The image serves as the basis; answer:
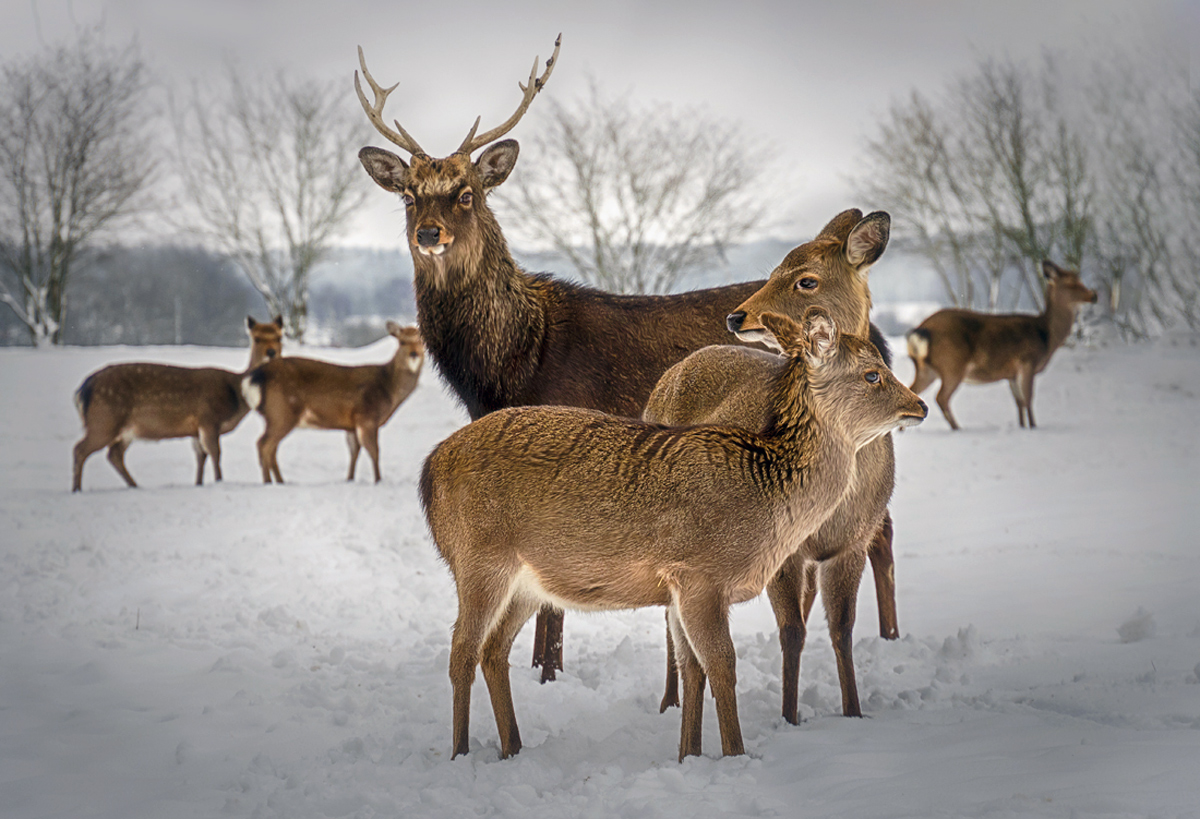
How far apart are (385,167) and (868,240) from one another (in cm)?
213

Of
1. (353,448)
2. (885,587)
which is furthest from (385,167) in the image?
(353,448)

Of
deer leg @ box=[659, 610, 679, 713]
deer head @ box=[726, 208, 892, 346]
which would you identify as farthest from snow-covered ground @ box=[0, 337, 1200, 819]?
deer head @ box=[726, 208, 892, 346]

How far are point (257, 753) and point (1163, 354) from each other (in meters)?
12.6

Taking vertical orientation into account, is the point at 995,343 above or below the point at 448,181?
below

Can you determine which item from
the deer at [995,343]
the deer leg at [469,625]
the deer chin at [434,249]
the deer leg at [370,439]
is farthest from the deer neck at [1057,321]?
the deer leg at [469,625]

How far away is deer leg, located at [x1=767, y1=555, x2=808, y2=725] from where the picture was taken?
3.30 meters

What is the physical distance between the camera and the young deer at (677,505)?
281 centimetres

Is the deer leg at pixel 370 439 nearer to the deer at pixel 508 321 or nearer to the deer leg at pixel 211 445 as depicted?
the deer leg at pixel 211 445

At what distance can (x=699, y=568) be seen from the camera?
9.19 feet

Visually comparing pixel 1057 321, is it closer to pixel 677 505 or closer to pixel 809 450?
pixel 809 450

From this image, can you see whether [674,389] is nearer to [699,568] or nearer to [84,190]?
[699,568]

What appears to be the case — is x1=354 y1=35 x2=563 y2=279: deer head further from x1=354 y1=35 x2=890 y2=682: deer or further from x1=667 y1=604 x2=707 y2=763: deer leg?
x1=667 y1=604 x2=707 y2=763: deer leg

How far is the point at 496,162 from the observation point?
14.1ft

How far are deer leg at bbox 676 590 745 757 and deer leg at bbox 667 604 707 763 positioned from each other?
0.19ft
